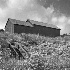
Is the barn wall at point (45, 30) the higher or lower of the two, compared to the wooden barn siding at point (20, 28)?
higher

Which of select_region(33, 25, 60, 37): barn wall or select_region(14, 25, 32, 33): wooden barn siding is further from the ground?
select_region(33, 25, 60, 37): barn wall

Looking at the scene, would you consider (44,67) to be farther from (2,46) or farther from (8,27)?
(8,27)

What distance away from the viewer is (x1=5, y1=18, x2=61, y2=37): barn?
36566 mm

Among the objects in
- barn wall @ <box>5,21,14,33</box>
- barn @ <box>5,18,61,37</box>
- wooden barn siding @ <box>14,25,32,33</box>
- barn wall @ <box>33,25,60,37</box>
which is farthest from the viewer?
barn wall @ <box>33,25,60,37</box>

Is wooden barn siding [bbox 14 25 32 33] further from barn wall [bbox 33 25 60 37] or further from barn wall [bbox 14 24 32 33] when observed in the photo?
barn wall [bbox 33 25 60 37]

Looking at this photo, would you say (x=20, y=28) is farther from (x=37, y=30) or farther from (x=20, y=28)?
(x=37, y=30)

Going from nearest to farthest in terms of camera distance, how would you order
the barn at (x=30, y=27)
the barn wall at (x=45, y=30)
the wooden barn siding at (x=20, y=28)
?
the wooden barn siding at (x=20, y=28), the barn at (x=30, y=27), the barn wall at (x=45, y=30)

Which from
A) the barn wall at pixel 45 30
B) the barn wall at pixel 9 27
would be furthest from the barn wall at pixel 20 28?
the barn wall at pixel 45 30

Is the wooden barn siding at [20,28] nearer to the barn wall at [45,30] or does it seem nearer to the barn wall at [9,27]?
the barn wall at [9,27]

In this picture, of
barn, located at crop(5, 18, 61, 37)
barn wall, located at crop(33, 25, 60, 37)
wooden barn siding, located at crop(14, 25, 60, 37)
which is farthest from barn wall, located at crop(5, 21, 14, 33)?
barn wall, located at crop(33, 25, 60, 37)

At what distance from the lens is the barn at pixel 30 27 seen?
3657 centimetres

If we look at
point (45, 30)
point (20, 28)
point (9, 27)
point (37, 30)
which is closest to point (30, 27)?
point (37, 30)

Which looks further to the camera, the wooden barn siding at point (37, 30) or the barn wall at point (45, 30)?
the barn wall at point (45, 30)

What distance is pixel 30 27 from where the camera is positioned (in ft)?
127
